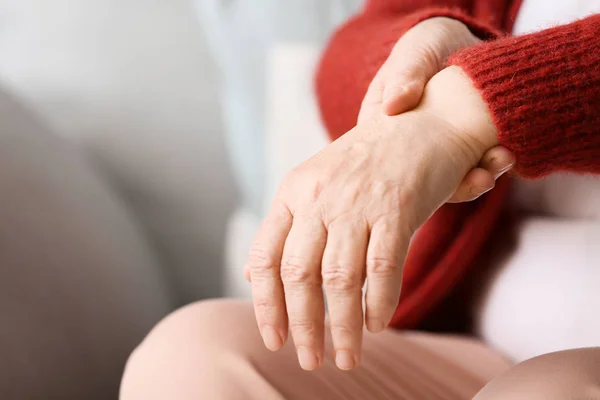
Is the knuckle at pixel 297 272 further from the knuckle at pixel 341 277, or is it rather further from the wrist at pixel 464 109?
the wrist at pixel 464 109

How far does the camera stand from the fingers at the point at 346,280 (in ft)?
1.09

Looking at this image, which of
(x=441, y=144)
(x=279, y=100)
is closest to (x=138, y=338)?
(x=279, y=100)

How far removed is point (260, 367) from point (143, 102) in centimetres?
52

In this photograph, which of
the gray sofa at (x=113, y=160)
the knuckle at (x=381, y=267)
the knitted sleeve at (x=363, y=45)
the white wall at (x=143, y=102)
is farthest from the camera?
the white wall at (x=143, y=102)

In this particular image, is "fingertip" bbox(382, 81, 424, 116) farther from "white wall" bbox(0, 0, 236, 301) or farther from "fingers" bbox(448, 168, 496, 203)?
"white wall" bbox(0, 0, 236, 301)

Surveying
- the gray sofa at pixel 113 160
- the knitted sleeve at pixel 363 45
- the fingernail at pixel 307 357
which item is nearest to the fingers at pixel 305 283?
the fingernail at pixel 307 357

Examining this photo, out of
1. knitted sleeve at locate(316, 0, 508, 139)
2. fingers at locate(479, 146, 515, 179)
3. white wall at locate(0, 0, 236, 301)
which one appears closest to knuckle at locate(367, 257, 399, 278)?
fingers at locate(479, 146, 515, 179)

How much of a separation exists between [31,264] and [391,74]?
0.36m

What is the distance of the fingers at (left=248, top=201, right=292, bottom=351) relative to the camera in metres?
0.35

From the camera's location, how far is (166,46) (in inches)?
34.0

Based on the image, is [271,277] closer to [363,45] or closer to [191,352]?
[191,352]

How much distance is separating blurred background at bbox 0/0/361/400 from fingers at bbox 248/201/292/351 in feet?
1.10

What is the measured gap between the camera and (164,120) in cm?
87

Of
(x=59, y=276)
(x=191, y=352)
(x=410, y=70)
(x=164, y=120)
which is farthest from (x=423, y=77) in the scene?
(x=164, y=120)
